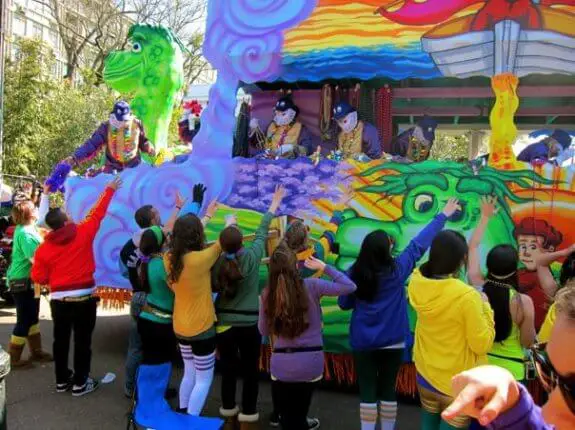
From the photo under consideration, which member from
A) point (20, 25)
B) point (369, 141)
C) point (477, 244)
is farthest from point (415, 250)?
point (20, 25)

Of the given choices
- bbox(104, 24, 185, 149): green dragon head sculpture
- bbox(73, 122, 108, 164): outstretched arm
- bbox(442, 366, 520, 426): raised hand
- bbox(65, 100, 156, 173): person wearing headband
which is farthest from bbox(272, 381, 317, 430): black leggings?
bbox(104, 24, 185, 149): green dragon head sculpture

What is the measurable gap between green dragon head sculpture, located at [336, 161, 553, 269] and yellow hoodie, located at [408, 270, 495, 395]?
174cm

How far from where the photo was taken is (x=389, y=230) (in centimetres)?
465

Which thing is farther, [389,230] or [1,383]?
[389,230]

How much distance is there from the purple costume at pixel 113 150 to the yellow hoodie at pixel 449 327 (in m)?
4.05

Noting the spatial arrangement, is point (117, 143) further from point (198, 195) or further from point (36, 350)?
point (36, 350)

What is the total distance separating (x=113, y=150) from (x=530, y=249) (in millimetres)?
4282

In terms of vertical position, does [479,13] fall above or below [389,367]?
above

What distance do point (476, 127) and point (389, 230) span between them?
20.5ft

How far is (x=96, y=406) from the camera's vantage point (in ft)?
14.9

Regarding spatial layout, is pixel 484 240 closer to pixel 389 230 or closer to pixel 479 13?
pixel 389 230

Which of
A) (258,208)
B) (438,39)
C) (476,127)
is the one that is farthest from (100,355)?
(476,127)

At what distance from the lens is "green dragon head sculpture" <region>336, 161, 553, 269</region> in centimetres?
441

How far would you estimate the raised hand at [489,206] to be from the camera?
4178mm
